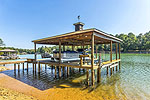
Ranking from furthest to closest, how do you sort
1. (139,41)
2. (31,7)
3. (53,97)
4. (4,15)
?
(139,41)
(4,15)
(31,7)
(53,97)

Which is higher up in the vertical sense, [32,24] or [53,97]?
[32,24]

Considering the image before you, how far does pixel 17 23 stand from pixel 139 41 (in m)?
64.9

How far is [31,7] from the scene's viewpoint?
14.4 m

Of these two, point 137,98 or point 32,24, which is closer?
point 137,98

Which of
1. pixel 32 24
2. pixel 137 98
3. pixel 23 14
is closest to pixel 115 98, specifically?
pixel 137 98

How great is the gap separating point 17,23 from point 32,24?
3.36 metres

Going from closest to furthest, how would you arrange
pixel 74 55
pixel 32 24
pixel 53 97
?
pixel 53 97 → pixel 74 55 → pixel 32 24

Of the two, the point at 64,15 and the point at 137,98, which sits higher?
the point at 64,15

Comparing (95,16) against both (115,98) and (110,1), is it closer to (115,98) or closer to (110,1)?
(110,1)

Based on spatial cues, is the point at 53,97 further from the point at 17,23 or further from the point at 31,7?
the point at 17,23

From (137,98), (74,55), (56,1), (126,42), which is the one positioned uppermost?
(56,1)

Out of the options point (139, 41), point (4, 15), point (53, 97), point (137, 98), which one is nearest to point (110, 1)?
point (137, 98)

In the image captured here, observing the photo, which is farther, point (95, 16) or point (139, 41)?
point (139, 41)

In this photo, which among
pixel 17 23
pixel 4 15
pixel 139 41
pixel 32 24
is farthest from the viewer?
pixel 139 41
